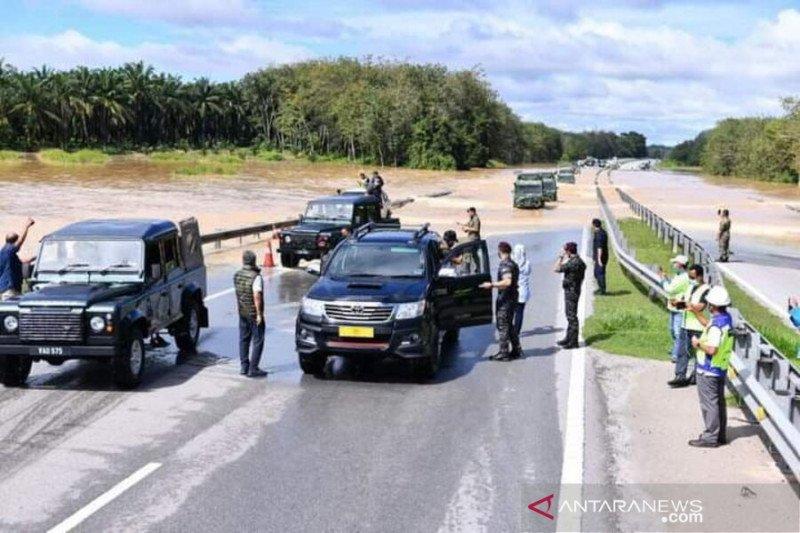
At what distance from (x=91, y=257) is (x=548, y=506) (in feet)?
24.5

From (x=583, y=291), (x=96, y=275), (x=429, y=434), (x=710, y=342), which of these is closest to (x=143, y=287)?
(x=96, y=275)

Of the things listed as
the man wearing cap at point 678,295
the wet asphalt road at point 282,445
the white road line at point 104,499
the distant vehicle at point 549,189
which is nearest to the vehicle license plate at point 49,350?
the wet asphalt road at point 282,445

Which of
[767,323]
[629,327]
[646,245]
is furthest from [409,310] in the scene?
[646,245]

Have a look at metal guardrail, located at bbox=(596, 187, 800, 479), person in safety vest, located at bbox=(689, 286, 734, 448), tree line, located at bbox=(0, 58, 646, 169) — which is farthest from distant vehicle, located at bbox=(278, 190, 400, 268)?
tree line, located at bbox=(0, 58, 646, 169)

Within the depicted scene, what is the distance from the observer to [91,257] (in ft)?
40.9

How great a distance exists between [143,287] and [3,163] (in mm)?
89551

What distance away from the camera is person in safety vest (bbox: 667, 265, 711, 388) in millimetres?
10906

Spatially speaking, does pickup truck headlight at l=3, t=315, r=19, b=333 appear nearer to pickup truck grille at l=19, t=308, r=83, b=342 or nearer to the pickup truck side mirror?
pickup truck grille at l=19, t=308, r=83, b=342

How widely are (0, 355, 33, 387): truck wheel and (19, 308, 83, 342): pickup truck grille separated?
463 mm

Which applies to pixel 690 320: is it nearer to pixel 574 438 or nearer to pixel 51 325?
pixel 574 438

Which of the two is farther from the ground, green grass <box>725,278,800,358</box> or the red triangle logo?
the red triangle logo

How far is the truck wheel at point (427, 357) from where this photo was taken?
1191 centimetres

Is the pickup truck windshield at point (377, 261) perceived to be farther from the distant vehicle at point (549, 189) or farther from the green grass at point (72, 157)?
the green grass at point (72, 157)

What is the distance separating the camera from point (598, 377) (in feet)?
40.6
